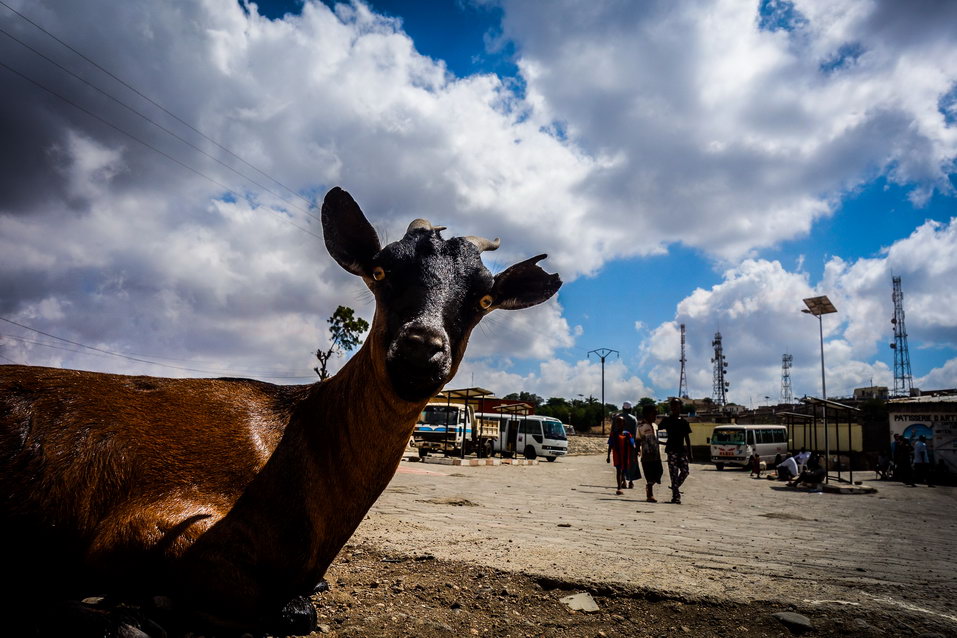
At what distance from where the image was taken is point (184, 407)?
2.96 metres

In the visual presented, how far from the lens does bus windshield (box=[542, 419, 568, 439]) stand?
3183 centimetres

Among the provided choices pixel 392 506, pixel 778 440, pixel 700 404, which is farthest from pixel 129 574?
pixel 700 404

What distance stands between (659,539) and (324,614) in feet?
15.2

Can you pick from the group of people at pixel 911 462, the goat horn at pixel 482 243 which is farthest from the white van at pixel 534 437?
the goat horn at pixel 482 243

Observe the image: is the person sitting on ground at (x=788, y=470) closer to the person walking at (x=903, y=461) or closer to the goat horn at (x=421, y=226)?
the person walking at (x=903, y=461)

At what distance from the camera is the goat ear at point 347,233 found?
3.20 meters

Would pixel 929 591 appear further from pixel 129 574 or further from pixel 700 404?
pixel 700 404

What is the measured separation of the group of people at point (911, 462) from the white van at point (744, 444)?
5.57m

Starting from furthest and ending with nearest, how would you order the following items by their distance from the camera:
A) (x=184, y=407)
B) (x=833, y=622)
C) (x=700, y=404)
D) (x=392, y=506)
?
(x=700, y=404), (x=392, y=506), (x=833, y=622), (x=184, y=407)

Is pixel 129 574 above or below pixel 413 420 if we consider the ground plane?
below

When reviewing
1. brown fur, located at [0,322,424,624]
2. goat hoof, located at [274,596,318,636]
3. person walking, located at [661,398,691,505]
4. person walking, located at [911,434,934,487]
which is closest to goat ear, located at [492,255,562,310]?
brown fur, located at [0,322,424,624]

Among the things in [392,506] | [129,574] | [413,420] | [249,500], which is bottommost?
[392,506]

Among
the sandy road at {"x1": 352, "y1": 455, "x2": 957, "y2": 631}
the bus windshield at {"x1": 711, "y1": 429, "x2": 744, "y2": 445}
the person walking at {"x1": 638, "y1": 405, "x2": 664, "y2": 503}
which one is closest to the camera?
the sandy road at {"x1": 352, "y1": 455, "x2": 957, "y2": 631}

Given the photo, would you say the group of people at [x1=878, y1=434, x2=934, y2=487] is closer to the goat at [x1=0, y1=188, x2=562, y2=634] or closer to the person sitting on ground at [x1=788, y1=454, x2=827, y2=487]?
the person sitting on ground at [x1=788, y1=454, x2=827, y2=487]
